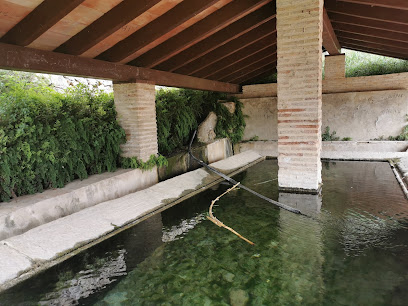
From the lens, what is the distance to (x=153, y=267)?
3.82 m

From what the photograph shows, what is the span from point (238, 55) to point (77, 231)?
24.0 feet

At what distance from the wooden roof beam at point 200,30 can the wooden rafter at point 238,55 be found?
2.68 meters

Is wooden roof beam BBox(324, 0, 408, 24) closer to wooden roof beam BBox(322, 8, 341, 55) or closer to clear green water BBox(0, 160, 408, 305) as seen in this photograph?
wooden roof beam BBox(322, 8, 341, 55)

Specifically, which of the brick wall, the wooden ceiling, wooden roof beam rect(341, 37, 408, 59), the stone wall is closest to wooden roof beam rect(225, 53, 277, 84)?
the wooden ceiling

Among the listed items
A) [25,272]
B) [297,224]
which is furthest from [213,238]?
[25,272]

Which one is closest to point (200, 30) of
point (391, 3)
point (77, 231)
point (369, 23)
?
point (391, 3)

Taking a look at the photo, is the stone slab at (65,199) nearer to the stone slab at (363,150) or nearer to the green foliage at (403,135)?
the stone slab at (363,150)

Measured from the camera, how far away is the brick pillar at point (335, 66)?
1170 centimetres

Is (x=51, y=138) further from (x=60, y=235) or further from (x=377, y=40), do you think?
(x=377, y=40)

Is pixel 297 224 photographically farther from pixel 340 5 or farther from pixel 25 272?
pixel 340 5

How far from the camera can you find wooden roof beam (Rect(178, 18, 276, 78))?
814 cm


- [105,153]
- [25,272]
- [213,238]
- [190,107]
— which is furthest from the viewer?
[190,107]

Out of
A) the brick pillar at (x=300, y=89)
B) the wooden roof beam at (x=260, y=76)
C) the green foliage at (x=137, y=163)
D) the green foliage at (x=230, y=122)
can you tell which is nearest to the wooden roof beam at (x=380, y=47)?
the wooden roof beam at (x=260, y=76)

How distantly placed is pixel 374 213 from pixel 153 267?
3.90 meters
